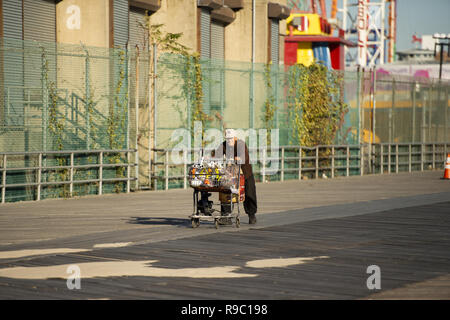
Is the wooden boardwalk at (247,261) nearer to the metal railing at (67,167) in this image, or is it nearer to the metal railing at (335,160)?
the metal railing at (67,167)

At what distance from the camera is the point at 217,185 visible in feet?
46.4

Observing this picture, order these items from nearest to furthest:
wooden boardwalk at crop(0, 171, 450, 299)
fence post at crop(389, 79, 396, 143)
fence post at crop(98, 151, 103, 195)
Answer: wooden boardwalk at crop(0, 171, 450, 299) → fence post at crop(98, 151, 103, 195) → fence post at crop(389, 79, 396, 143)

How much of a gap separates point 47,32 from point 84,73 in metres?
3.34

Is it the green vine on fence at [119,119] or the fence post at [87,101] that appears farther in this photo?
the green vine on fence at [119,119]

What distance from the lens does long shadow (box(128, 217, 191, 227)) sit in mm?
15406

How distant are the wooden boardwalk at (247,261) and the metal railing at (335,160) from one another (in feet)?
25.2

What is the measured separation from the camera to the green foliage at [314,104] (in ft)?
95.1

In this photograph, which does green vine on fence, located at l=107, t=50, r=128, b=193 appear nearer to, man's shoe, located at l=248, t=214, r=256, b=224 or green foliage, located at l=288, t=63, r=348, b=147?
man's shoe, located at l=248, t=214, r=256, b=224

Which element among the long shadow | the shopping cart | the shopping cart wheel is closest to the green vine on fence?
the long shadow

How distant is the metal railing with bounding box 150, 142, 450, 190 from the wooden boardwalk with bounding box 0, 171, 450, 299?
767 centimetres

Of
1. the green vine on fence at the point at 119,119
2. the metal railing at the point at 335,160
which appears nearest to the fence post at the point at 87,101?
the green vine on fence at the point at 119,119

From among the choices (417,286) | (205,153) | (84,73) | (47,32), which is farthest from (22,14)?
(417,286)

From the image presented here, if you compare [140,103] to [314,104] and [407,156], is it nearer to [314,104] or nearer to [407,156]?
[314,104]
